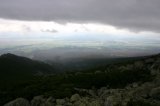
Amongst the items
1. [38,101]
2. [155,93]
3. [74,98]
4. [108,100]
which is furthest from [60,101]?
[155,93]

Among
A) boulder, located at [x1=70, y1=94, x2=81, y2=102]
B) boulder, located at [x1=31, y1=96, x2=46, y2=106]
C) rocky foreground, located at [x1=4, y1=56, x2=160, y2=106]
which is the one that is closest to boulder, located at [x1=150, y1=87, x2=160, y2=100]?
rocky foreground, located at [x1=4, y1=56, x2=160, y2=106]

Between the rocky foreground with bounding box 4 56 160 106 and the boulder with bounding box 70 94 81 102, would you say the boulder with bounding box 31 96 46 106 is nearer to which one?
the rocky foreground with bounding box 4 56 160 106

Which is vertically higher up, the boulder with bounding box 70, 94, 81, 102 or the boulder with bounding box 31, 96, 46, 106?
the boulder with bounding box 70, 94, 81, 102

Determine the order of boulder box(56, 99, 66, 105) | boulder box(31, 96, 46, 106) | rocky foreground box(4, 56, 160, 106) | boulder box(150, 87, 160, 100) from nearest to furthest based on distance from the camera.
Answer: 1. rocky foreground box(4, 56, 160, 106)
2. boulder box(56, 99, 66, 105)
3. boulder box(150, 87, 160, 100)
4. boulder box(31, 96, 46, 106)

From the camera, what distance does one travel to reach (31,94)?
9231 cm

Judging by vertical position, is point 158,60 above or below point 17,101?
above

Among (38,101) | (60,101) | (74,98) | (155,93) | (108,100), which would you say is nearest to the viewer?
(108,100)

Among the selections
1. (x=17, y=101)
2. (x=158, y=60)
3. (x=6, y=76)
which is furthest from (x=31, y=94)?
(x=6, y=76)

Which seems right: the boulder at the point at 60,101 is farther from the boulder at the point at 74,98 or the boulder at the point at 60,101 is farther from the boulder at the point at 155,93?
the boulder at the point at 155,93

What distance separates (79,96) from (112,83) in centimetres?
2698

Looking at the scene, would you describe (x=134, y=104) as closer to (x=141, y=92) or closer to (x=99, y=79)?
(x=141, y=92)

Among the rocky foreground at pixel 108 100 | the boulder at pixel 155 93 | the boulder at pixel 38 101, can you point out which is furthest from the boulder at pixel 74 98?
the boulder at pixel 155 93

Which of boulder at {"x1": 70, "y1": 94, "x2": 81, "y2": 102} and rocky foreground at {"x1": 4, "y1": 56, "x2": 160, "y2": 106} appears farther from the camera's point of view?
boulder at {"x1": 70, "y1": 94, "x2": 81, "y2": 102}

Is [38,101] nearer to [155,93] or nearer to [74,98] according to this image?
[74,98]
